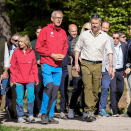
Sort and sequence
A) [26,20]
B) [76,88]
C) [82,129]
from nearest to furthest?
1. [82,129]
2. [76,88]
3. [26,20]

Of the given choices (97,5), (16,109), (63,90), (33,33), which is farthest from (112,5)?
(16,109)

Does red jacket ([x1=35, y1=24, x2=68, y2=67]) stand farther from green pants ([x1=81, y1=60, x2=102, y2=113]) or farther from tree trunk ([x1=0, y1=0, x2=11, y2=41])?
tree trunk ([x1=0, y1=0, x2=11, y2=41])

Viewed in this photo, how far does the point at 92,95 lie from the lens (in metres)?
7.00

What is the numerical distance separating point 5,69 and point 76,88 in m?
2.05

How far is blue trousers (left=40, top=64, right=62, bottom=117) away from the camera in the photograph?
21.6ft

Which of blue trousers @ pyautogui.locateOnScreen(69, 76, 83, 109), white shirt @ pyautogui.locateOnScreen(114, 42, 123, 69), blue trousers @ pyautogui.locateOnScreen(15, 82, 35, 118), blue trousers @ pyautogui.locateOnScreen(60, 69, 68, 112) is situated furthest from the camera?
white shirt @ pyautogui.locateOnScreen(114, 42, 123, 69)

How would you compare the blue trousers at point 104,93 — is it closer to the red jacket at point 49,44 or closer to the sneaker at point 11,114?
the red jacket at point 49,44

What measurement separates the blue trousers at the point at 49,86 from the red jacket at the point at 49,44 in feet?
0.44

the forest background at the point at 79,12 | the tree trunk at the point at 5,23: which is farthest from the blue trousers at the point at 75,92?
the tree trunk at the point at 5,23

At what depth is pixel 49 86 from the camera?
21.6ft

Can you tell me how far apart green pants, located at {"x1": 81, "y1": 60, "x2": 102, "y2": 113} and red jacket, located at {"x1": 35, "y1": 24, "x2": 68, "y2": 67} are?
65 cm

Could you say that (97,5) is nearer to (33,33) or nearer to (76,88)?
(33,33)

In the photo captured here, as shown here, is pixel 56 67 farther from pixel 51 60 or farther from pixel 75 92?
pixel 75 92

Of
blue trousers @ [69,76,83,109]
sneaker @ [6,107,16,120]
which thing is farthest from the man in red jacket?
sneaker @ [6,107,16,120]
